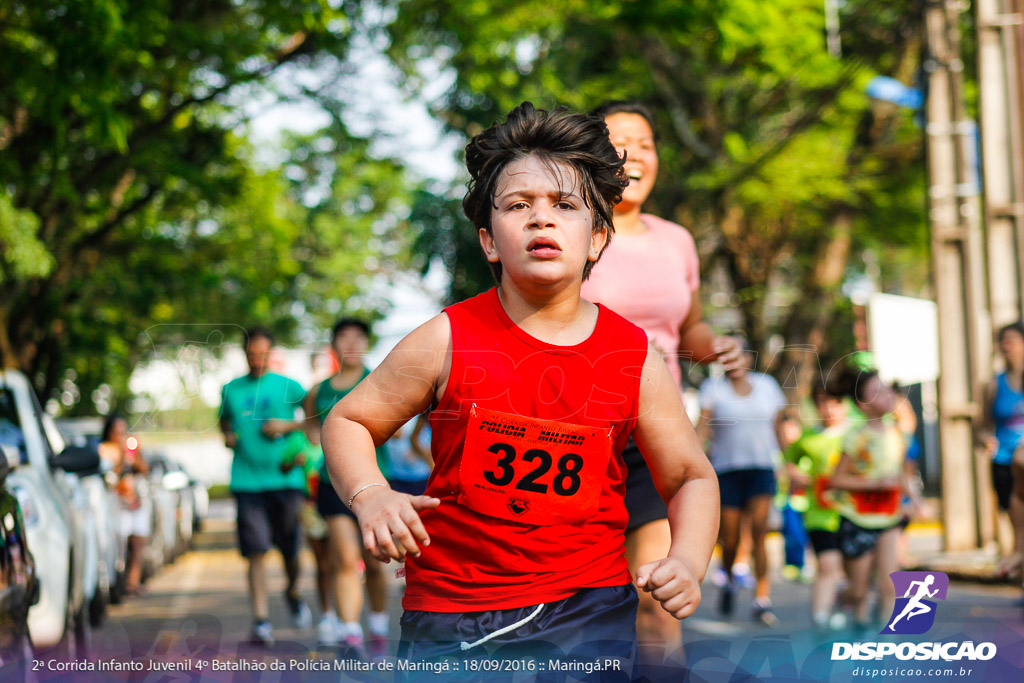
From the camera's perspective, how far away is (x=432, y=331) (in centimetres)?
274

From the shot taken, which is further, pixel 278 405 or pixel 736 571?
pixel 736 571

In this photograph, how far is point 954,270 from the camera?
11.8m

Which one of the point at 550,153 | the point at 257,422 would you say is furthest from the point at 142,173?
the point at 550,153

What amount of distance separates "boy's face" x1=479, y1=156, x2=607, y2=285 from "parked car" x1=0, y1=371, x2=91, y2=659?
2.47m

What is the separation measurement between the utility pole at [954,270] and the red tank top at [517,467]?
9.42 m

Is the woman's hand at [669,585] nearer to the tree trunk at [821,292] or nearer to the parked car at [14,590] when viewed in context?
the parked car at [14,590]

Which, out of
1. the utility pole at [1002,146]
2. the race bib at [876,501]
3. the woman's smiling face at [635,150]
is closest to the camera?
the woman's smiling face at [635,150]

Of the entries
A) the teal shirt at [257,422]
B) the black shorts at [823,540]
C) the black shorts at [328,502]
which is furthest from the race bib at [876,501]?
the teal shirt at [257,422]

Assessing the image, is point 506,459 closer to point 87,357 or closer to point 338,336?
point 338,336

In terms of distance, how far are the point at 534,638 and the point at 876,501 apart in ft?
16.4

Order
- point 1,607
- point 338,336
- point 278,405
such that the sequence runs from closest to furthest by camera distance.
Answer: point 1,607 < point 338,336 < point 278,405

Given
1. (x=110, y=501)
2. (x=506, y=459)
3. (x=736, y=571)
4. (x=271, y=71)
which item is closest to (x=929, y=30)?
(x=736, y=571)

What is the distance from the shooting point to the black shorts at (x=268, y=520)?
8531 mm

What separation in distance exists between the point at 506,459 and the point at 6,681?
1317 mm
